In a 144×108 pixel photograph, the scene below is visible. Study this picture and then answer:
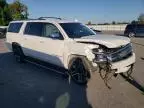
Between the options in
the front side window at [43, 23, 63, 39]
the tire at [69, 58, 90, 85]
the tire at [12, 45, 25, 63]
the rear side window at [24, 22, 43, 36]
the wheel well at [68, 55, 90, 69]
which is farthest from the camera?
the tire at [12, 45, 25, 63]

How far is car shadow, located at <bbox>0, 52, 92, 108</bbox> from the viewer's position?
19.4ft

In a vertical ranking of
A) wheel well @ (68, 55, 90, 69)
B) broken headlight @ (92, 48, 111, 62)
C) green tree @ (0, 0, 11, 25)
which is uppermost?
green tree @ (0, 0, 11, 25)

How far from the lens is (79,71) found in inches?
293

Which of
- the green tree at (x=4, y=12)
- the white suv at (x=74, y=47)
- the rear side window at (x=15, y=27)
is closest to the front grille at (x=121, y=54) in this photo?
the white suv at (x=74, y=47)

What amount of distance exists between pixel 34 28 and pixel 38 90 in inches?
131

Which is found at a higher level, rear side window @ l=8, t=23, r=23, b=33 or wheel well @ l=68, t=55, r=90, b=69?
rear side window @ l=8, t=23, r=23, b=33

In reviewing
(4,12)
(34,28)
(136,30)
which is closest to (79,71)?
(34,28)

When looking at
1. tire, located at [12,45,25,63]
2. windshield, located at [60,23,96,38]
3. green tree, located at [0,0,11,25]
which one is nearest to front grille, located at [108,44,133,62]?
windshield, located at [60,23,96,38]

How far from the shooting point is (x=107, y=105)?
18.6ft

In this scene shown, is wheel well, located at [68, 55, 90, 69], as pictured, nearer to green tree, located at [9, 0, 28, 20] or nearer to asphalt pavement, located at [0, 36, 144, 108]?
asphalt pavement, located at [0, 36, 144, 108]

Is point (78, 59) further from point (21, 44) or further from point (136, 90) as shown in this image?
point (21, 44)

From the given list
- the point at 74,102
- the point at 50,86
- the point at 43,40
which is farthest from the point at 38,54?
the point at 74,102

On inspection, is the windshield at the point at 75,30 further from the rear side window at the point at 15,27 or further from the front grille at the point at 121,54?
the rear side window at the point at 15,27

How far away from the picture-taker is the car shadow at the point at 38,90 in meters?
5.92
